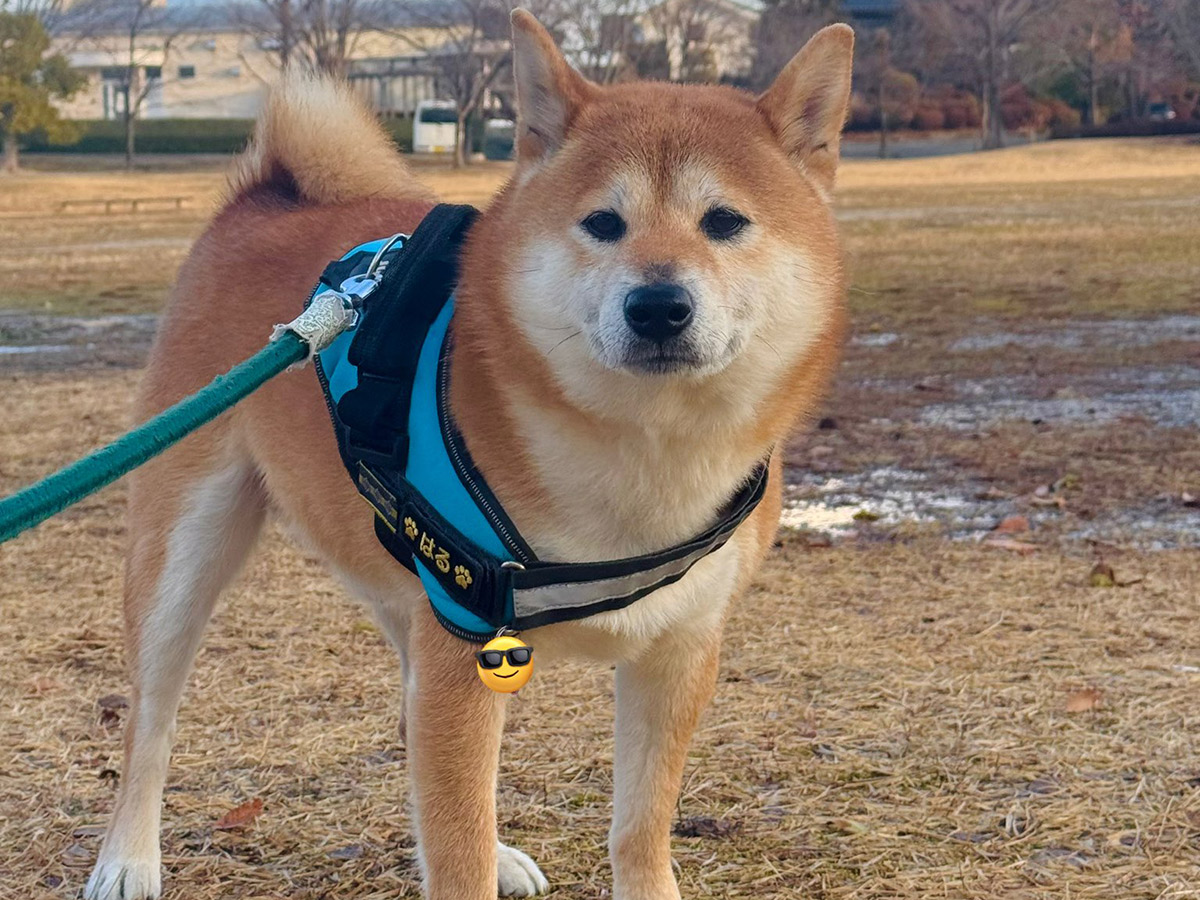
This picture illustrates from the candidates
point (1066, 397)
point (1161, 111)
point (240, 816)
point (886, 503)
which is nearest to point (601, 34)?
point (1161, 111)

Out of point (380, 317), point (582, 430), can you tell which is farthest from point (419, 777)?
point (380, 317)

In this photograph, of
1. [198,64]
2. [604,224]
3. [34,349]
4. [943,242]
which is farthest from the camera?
[198,64]

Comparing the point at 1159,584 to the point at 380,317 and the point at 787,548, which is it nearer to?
the point at 787,548

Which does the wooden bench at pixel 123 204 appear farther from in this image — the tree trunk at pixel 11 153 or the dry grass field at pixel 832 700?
the dry grass field at pixel 832 700

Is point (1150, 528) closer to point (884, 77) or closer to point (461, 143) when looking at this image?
point (461, 143)

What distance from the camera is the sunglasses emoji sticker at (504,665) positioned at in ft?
7.62

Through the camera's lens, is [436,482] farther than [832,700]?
No

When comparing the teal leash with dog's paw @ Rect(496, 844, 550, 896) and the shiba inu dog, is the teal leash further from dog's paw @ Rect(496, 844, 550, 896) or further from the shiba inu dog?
dog's paw @ Rect(496, 844, 550, 896)

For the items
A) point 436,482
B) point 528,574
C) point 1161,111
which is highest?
point 1161,111

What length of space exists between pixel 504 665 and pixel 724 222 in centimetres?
85

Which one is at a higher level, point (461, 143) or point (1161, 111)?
point (1161, 111)

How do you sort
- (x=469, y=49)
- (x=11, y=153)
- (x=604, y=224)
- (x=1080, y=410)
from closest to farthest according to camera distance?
(x=604, y=224) → (x=1080, y=410) → (x=11, y=153) → (x=469, y=49)

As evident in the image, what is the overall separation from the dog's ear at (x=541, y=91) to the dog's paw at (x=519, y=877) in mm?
1467

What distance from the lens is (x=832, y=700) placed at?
12.5ft
